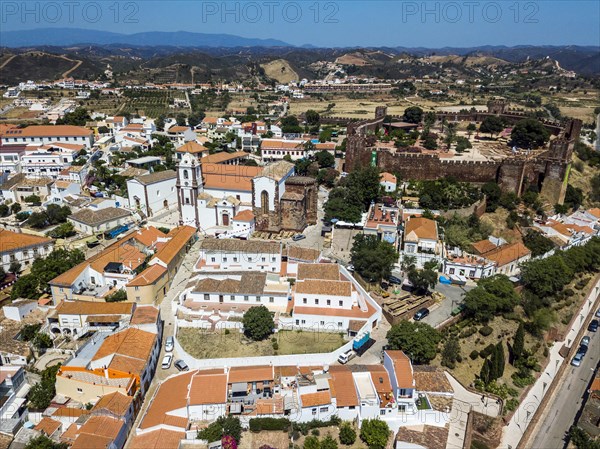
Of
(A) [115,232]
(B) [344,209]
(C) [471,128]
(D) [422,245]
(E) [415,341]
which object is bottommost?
(A) [115,232]

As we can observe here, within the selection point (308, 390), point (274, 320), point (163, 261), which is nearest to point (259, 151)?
point (163, 261)

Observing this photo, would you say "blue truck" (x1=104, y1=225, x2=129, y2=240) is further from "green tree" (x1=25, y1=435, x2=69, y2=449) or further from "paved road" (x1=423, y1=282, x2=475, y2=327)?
"paved road" (x1=423, y1=282, x2=475, y2=327)

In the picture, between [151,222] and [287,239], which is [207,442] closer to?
[287,239]

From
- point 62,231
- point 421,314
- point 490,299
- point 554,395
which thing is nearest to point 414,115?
point 490,299

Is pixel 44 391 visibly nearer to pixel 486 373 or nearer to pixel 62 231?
pixel 62 231

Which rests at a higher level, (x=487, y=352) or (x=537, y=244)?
(x=537, y=244)

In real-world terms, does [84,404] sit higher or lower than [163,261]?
lower

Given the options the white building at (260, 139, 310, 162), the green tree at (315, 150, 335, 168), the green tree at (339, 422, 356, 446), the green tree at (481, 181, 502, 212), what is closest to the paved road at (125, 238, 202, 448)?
the green tree at (339, 422, 356, 446)
